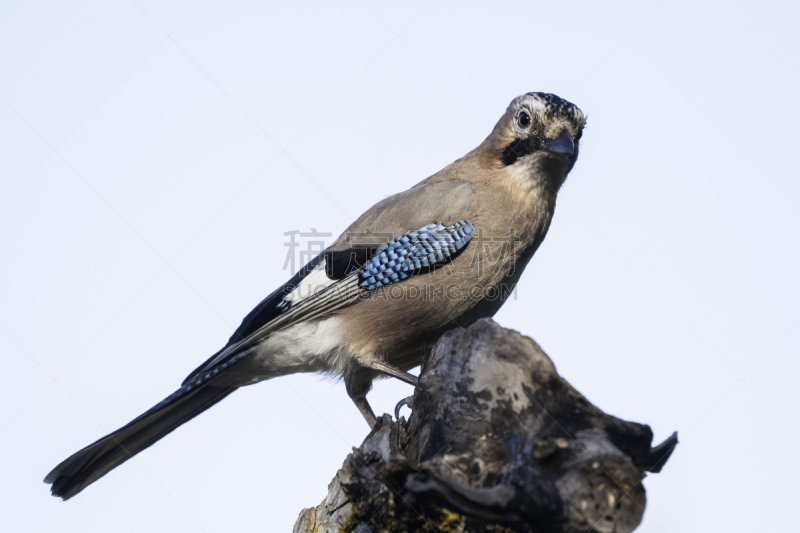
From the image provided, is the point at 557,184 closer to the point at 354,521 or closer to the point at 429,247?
the point at 429,247

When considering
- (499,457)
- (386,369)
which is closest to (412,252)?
(386,369)

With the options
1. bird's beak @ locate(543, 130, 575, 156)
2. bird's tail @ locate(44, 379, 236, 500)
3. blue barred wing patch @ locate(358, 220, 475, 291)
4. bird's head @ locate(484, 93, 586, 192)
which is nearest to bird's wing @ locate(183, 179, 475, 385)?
blue barred wing patch @ locate(358, 220, 475, 291)

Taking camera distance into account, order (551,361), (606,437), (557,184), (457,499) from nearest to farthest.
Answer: (457,499)
(606,437)
(551,361)
(557,184)

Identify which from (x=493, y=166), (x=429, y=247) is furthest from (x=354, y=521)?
(x=493, y=166)

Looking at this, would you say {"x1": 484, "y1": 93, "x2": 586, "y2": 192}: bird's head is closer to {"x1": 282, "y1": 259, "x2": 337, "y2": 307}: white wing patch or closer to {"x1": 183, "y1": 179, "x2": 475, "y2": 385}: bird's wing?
{"x1": 183, "y1": 179, "x2": 475, "y2": 385}: bird's wing

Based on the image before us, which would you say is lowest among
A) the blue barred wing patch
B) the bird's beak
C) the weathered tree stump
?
the weathered tree stump

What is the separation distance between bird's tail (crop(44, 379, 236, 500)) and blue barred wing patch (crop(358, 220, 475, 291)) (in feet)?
5.10

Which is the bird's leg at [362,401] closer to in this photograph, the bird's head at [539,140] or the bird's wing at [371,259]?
the bird's wing at [371,259]

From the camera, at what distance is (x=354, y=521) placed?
3.59 m

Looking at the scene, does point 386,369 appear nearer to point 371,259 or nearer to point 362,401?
point 362,401

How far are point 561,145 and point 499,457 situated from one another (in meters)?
2.96

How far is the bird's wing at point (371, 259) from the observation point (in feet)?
18.0

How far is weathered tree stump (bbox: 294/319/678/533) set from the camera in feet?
9.48

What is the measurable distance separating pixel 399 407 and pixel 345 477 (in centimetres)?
198
